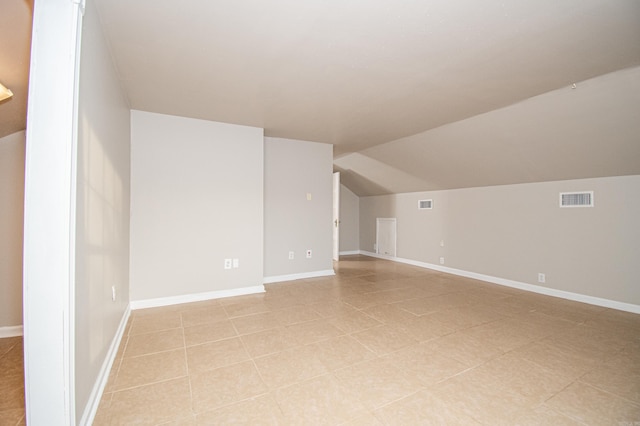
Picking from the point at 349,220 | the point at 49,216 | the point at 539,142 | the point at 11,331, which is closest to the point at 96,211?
the point at 49,216

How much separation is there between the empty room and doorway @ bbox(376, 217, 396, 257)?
2.10 meters

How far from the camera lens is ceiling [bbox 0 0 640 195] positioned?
1720 mm

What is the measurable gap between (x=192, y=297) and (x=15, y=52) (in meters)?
2.89

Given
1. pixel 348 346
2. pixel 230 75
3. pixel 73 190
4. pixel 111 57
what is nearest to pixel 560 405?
pixel 348 346

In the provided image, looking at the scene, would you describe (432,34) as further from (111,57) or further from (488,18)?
(111,57)

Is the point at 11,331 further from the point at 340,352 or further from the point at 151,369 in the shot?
the point at 340,352

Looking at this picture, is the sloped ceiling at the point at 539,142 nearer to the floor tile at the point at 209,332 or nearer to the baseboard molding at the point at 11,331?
the floor tile at the point at 209,332

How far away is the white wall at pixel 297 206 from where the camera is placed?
4.58 m

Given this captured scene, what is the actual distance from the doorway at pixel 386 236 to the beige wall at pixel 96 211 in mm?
5686

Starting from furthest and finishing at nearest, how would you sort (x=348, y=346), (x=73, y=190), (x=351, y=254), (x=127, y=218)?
(x=351, y=254)
(x=127, y=218)
(x=348, y=346)
(x=73, y=190)

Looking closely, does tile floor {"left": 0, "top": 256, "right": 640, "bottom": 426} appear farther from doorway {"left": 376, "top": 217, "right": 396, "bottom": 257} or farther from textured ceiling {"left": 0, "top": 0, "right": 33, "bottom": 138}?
doorway {"left": 376, "top": 217, "right": 396, "bottom": 257}

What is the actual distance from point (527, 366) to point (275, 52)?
10.3ft

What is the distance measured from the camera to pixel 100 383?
1755 millimetres

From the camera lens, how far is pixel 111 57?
7.13ft
